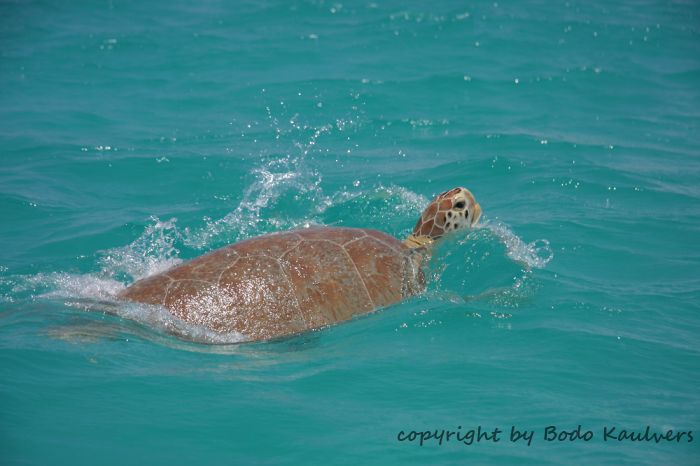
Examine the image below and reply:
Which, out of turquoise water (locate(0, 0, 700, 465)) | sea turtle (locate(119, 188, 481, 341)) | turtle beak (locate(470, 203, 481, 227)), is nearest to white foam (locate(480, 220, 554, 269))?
turquoise water (locate(0, 0, 700, 465))

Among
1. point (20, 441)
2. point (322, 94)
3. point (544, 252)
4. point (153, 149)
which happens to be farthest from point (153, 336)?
point (322, 94)

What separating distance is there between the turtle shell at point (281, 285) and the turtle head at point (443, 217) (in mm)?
919

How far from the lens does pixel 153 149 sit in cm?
976

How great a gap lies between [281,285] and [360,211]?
2780 millimetres

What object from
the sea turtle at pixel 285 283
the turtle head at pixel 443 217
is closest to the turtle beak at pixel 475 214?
the turtle head at pixel 443 217

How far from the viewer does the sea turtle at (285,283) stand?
207 inches

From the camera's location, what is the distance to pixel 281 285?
5.45m

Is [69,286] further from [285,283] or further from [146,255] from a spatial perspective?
[285,283]

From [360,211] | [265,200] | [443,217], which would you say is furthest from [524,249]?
[265,200]

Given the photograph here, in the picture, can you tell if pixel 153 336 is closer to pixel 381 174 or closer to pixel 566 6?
pixel 381 174

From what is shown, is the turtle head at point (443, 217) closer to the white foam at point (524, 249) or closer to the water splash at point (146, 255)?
the white foam at point (524, 249)

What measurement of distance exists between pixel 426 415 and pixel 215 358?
1.44 meters

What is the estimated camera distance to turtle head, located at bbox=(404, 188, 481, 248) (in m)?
6.92

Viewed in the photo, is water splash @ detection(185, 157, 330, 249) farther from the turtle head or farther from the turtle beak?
the turtle beak
